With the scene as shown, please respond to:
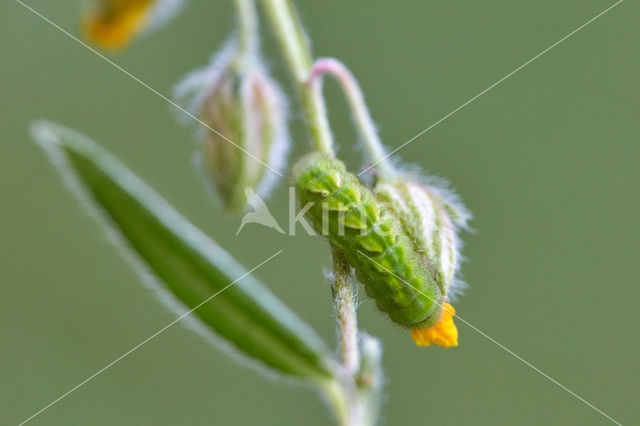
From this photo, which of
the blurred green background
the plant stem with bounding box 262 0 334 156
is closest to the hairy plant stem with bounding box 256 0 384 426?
the plant stem with bounding box 262 0 334 156

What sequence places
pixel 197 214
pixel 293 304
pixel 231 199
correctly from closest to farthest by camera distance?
pixel 231 199 → pixel 293 304 → pixel 197 214

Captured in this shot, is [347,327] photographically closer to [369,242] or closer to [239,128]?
[369,242]

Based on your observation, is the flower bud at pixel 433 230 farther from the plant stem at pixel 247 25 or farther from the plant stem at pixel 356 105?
the plant stem at pixel 247 25

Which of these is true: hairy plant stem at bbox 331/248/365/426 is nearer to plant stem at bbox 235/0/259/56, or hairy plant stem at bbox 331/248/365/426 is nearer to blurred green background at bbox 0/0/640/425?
plant stem at bbox 235/0/259/56

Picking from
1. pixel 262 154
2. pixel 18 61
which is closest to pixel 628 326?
pixel 262 154

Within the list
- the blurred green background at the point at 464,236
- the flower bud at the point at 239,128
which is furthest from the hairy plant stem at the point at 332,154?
the blurred green background at the point at 464,236

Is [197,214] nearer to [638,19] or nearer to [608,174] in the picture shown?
[608,174]
